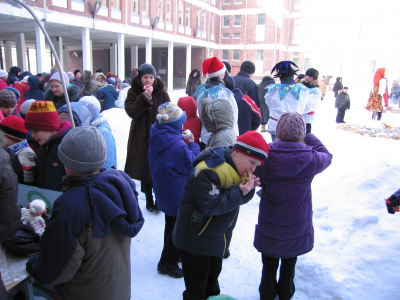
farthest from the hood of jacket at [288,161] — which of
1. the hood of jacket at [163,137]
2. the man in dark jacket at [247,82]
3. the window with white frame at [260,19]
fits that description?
the window with white frame at [260,19]

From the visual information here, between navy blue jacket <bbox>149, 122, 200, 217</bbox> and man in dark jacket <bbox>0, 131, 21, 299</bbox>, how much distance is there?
46.6 inches

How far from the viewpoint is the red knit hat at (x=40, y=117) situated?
2312 millimetres

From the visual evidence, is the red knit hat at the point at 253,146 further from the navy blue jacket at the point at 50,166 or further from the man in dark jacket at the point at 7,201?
the navy blue jacket at the point at 50,166

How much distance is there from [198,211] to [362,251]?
1.86 m

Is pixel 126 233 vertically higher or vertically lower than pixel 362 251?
higher

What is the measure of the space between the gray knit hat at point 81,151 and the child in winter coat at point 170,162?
41.6 inches

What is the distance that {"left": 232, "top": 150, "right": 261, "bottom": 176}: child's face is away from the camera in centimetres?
182

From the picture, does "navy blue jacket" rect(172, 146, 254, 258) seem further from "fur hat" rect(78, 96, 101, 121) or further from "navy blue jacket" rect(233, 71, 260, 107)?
"navy blue jacket" rect(233, 71, 260, 107)

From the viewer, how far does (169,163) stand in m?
2.61

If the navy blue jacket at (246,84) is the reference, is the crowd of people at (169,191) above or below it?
below

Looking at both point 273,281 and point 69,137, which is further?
point 273,281

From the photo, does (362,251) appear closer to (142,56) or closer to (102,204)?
(102,204)

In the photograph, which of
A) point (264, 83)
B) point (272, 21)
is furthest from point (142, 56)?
point (264, 83)

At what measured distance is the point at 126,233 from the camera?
1585mm
